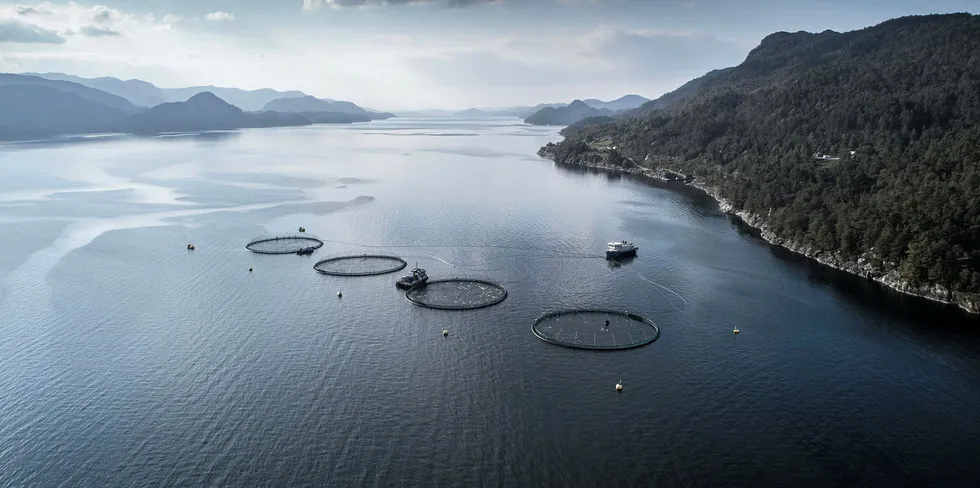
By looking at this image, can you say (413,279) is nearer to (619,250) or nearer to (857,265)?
(619,250)

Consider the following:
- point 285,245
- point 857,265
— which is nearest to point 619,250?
point 857,265

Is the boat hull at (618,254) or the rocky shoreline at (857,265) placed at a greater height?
the rocky shoreline at (857,265)

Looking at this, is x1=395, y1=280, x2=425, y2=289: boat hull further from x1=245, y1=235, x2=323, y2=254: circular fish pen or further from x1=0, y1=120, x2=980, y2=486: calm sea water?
x1=245, y1=235, x2=323, y2=254: circular fish pen

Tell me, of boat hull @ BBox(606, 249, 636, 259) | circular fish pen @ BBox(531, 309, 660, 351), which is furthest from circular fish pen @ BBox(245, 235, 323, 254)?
boat hull @ BBox(606, 249, 636, 259)

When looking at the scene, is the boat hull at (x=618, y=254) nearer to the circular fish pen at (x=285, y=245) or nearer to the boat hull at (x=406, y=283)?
the boat hull at (x=406, y=283)

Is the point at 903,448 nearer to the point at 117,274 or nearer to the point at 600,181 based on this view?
the point at 117,274

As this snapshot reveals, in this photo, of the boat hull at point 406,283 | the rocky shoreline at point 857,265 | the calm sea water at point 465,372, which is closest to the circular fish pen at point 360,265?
the calm sea water at point 465,372
